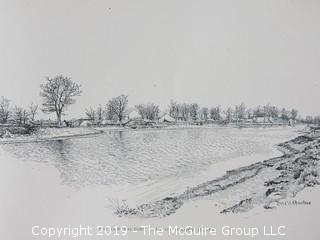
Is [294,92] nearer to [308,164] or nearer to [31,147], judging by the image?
[308,164]

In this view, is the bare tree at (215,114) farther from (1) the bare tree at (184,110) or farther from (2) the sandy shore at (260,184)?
(2) the sandy shore at (260,184)

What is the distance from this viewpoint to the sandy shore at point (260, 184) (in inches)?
66.9

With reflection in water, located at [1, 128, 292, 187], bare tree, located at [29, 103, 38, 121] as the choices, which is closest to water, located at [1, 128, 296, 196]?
reflection in water, located at [1, 128, 292, 187]

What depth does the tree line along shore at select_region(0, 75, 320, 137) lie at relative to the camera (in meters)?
1.70

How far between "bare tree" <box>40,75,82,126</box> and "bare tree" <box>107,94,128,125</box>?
144mm

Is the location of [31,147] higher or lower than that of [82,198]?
higher

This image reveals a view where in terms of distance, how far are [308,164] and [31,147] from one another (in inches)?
47.5

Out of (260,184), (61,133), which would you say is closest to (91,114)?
(61,133)

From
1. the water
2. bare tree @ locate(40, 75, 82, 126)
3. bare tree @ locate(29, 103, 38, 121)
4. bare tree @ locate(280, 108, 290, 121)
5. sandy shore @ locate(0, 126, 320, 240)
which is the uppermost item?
bare tree @ locate(40, 75, 82, 126)

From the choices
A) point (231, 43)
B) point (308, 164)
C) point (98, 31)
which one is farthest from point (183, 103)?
point (308, 164)

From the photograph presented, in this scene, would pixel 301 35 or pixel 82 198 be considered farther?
pixel 301 35

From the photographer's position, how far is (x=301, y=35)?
1.80 meters

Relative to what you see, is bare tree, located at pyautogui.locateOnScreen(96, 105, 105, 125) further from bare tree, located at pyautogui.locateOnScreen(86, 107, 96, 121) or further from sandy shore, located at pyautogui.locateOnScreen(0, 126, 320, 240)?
sandy shore, located at pyautogui.locateOnScreen(0, 126, 320, 240)

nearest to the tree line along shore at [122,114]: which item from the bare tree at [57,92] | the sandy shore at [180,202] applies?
the bare tree at [57,92]
